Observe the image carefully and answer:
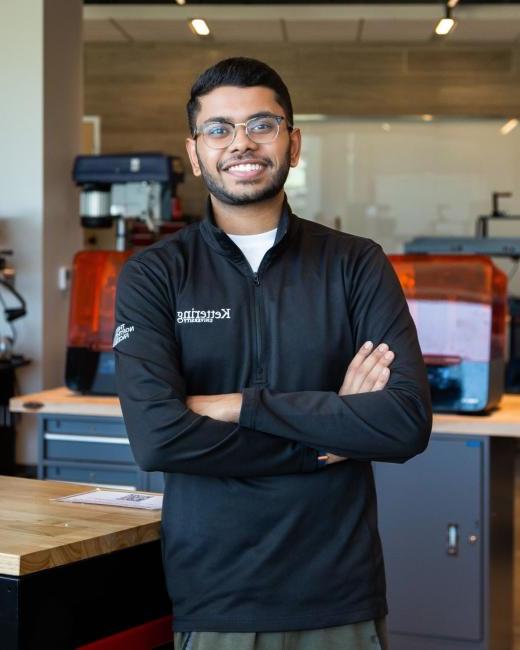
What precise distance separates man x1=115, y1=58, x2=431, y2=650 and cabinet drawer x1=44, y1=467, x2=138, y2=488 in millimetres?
1807

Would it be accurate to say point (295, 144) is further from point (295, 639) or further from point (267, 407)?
point (295, 639)

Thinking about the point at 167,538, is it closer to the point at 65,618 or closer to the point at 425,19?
the point at 65,618

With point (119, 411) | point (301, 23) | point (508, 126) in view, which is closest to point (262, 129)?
point (119, 411)

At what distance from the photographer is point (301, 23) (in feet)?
26.8

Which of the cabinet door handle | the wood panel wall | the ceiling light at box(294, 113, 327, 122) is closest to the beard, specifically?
the cabinet door handle

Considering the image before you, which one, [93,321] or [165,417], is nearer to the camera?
[165,417]

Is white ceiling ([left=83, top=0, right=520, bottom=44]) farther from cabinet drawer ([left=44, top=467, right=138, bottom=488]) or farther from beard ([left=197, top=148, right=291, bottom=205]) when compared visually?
beard ([left=197, top=148, right=291, bottom=205])

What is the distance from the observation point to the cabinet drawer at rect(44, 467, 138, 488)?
369 cm

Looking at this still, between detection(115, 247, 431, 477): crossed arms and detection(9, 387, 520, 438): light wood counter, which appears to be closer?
detection(115, 247, 431, 477): crossed arms

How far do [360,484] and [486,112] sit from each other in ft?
24.3

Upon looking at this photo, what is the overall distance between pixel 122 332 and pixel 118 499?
440 millimetres

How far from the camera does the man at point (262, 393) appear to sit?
180 centimetres

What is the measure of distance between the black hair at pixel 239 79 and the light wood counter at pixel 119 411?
1647mm

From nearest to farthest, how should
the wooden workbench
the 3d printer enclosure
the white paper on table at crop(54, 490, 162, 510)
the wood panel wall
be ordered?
the wooden workbench → the white paper on table at crop(54, 490, 162, 510) → the 3d printer enclosure → the wood panel wall
